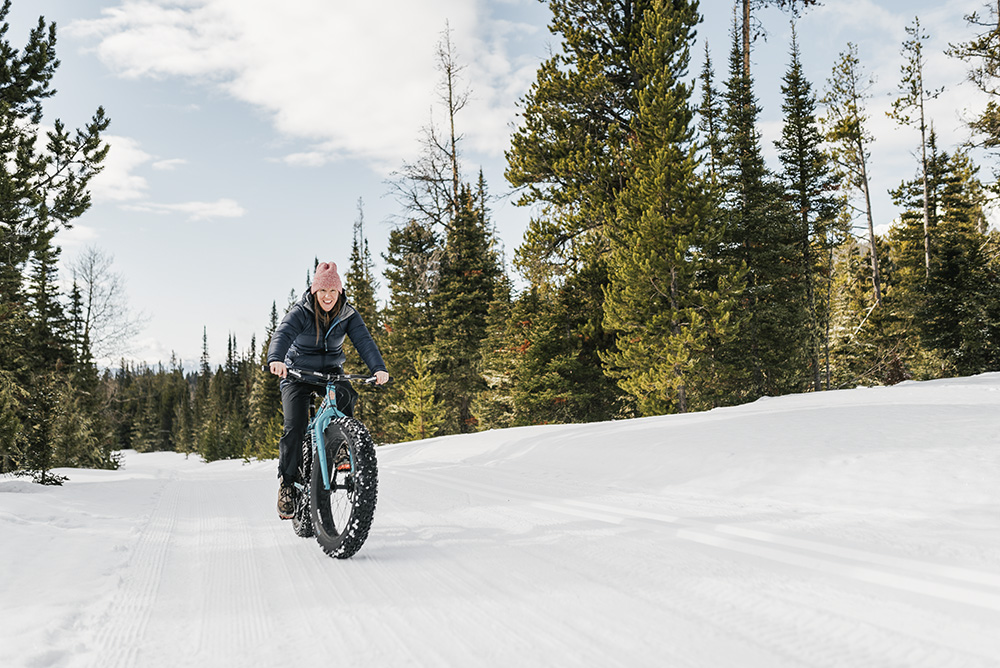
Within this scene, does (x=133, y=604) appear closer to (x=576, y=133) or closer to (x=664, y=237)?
(x=664, y=237)

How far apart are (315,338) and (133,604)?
78.3 inches

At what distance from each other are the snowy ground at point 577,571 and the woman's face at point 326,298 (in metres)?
1.67

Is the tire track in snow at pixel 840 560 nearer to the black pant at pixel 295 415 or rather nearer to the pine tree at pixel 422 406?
the black pant at pixel 295 415

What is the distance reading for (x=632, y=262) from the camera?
15.6 metres

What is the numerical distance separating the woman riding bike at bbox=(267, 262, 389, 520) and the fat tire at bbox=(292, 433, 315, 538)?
0.05 m

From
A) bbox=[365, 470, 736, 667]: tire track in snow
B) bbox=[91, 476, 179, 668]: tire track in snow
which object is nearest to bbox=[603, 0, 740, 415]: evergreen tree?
bbox=[365, 470, 736, 667]: tire track in snow

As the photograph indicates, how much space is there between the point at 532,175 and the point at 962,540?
15.2m

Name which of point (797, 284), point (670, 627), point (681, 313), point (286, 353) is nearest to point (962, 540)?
point (670, 627)

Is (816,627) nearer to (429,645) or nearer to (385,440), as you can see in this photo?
(429,645)

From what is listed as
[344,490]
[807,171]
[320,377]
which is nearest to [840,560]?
[344,490]

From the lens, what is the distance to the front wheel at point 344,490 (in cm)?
320

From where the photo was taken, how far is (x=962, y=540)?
10.1 ft

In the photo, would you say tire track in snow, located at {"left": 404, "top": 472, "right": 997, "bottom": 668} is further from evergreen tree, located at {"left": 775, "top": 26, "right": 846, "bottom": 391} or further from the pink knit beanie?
evergreen tree, located at {"left": 775, "top": 26, "right": 846, "bottom": 391}

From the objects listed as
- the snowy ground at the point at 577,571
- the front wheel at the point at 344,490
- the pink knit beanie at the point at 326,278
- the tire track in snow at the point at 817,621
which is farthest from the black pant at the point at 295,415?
the tire track in snow at the point at 817,621
